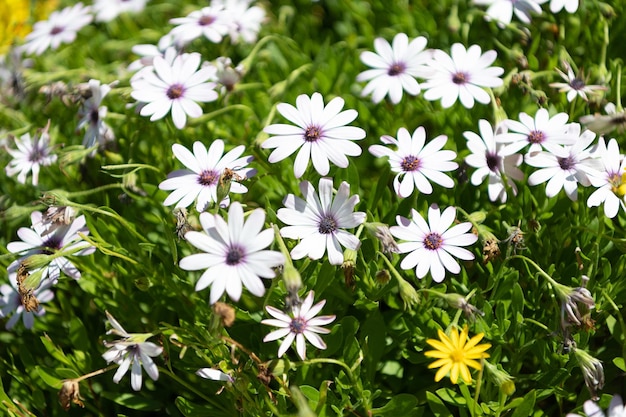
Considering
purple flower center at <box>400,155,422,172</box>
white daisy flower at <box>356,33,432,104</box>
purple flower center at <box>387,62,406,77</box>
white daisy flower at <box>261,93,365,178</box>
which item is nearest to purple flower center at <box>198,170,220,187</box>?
white daisy flower at <box>261,93,365,178</box>

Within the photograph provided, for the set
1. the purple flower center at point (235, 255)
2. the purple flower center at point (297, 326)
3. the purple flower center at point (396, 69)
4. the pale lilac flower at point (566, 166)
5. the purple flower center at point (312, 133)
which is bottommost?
the purple flower center at point (297, 326)

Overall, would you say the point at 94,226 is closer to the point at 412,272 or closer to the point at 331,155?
the point at 331,155

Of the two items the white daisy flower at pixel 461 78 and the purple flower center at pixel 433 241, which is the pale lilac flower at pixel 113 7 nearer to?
the white daisy flower at pixel 461 78

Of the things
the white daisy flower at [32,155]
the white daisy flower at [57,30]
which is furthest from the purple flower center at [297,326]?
the white daisy flower at [57,30]

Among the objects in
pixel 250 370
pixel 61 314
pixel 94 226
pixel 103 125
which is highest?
pixel 103 125

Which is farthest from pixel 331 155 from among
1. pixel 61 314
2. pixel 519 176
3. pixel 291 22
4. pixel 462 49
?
pixel 291 22

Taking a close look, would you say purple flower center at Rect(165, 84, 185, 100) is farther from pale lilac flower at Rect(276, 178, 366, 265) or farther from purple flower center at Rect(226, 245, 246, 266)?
purple flower center at Rect(226, 245, 246, 266)
